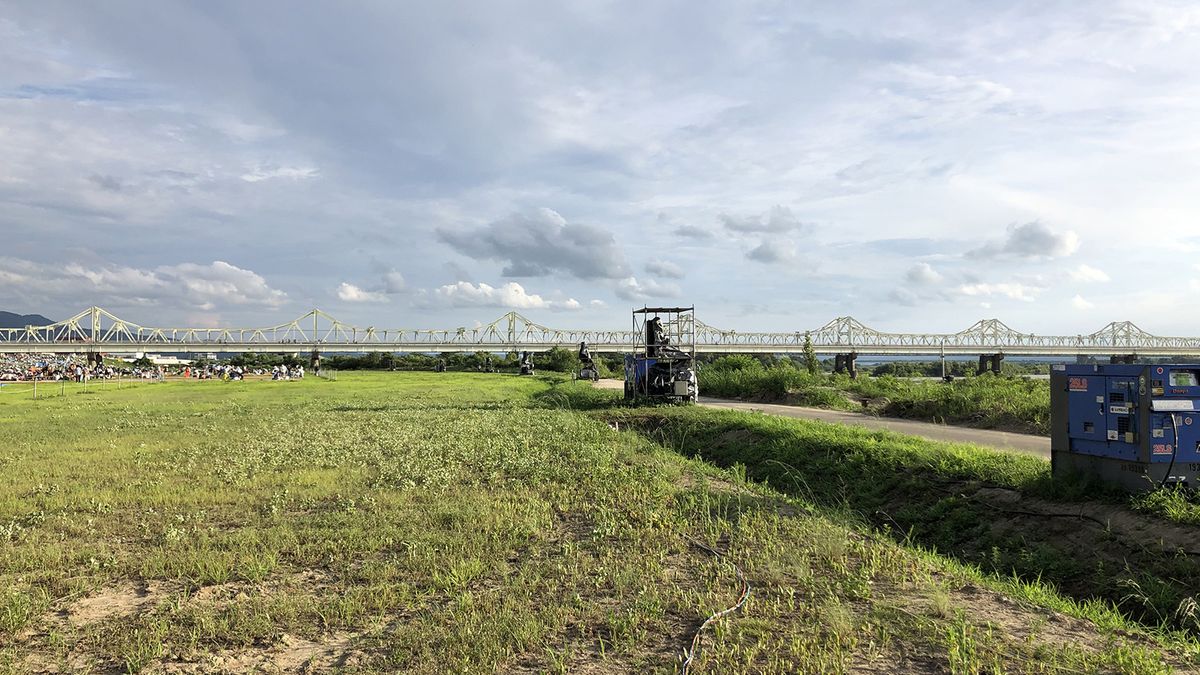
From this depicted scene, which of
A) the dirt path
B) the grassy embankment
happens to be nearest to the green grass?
the dirt path

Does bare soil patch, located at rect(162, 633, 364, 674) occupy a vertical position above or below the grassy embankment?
below

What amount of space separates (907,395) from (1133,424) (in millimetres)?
17693

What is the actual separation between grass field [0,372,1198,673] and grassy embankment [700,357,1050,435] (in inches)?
368

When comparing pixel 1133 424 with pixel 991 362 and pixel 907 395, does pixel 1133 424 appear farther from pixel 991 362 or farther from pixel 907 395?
pixel 991 362

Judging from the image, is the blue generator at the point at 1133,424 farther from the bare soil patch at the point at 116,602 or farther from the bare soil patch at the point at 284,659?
the bare soil patch at the point at 116,602

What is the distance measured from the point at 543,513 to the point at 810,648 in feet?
17.1

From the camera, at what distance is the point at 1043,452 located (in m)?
14.7

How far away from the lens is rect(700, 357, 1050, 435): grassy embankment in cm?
2030

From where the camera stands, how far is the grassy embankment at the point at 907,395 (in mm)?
20297

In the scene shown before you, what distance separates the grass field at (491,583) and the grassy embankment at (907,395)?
9.34 meters

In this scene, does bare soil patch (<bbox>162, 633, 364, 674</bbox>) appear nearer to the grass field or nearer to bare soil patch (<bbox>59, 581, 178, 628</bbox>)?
the grass field

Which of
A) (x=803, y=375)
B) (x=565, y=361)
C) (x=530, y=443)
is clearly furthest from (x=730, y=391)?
(x=565, y=361)

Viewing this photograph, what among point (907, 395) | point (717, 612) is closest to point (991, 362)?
→ point (907, 395)

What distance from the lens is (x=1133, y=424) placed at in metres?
9.24
